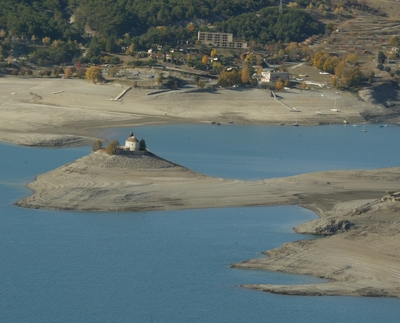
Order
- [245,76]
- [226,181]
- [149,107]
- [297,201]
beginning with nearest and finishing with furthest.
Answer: [297,201]
[226,181]
[149,107]
[245,76]

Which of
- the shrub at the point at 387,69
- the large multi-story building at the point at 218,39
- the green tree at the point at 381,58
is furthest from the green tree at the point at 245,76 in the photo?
the large multi-story building at the point at 218,39

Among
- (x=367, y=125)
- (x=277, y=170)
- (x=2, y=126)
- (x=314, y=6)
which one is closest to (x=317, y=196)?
(x=277, y=170)

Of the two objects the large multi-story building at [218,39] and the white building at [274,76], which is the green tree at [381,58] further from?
the white building at [274,76]

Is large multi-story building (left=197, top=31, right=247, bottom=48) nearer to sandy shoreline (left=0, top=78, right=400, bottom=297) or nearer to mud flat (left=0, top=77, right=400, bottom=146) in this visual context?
mud flat (left=0, top=77, right=400, bottom=146)

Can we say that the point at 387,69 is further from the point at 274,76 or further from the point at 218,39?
the point at 218,39

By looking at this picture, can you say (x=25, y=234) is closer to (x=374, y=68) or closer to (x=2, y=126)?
(x=2, y=126)

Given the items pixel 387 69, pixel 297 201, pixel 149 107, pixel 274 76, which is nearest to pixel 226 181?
pixel 297 201
